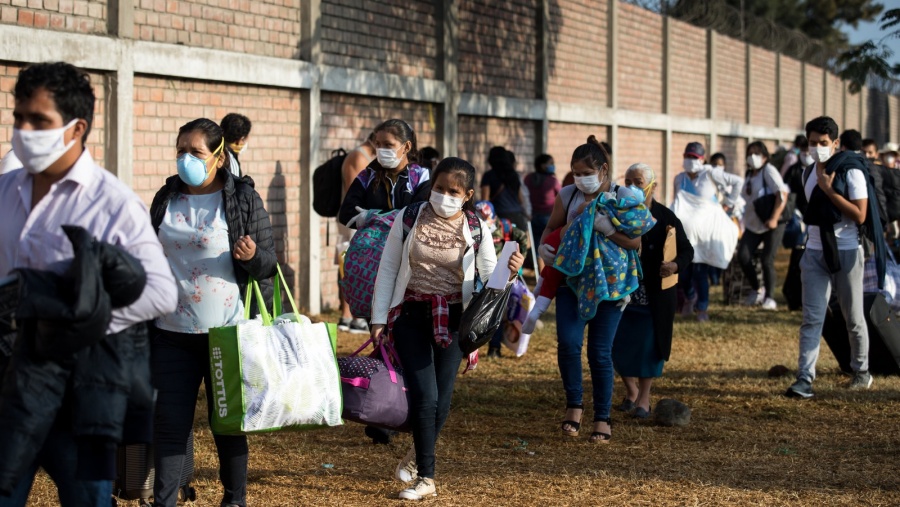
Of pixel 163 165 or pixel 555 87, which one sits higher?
pixel 555 87

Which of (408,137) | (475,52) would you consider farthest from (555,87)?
(408,137)

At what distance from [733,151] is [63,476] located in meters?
26.7

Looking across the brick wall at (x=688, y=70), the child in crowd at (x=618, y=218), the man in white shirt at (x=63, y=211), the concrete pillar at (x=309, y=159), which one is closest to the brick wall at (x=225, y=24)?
the concrete pillar at (x=309, y=159)

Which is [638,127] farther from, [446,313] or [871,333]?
[446,313]

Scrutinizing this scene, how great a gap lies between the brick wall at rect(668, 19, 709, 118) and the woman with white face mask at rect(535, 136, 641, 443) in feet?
58.5

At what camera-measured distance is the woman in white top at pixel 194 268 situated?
5.09 metres

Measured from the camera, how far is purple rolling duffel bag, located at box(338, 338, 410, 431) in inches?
227

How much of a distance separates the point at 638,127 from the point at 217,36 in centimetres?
1250

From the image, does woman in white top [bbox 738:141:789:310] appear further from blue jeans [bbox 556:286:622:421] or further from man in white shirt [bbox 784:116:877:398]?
blue jeans [bbox 556:286:622:421]

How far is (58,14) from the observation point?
1027 cm

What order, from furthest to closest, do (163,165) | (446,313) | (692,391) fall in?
(163,165) < (692,391) < (446,313)

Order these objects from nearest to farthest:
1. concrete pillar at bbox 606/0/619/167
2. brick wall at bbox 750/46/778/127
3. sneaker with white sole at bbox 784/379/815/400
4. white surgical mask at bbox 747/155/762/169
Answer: sneaker with white sole at bbox 784/379/815/400 → white surgical mask at bbox 747/155/762/169 → concrete pillar at bbox 606/0/619/167 → brick wall at bbox 750/46/778/127

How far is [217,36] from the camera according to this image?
12180 millimetres

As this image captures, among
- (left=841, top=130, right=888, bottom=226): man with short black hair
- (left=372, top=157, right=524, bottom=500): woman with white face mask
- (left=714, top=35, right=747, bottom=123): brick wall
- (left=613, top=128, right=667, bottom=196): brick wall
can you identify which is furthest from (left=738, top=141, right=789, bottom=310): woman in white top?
(left=714, top=35, right=747, bottom=123): brick wall
